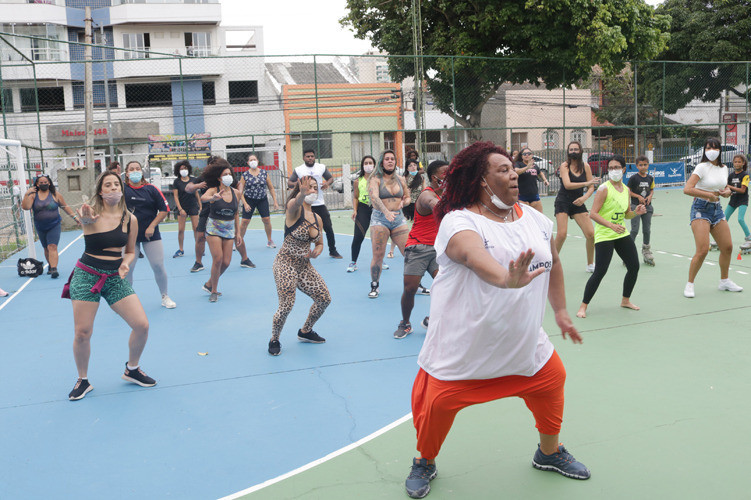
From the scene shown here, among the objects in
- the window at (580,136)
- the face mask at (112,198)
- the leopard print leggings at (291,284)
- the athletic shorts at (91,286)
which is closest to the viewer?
the athletic shorts at (91,286)

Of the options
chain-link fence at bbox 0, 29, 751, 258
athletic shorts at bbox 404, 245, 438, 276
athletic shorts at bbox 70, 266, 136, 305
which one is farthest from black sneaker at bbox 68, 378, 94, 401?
chain-link fence at bbox 0, 29, 751, 258

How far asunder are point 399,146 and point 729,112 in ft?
55.1

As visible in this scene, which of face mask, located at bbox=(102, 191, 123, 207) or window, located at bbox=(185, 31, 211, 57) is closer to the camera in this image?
face mask, located at bbox=(102, 191, 123, 207)

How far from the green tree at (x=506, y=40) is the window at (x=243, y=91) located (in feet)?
42.9

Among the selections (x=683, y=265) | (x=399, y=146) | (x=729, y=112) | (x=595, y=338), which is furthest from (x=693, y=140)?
(x=595, y=338)

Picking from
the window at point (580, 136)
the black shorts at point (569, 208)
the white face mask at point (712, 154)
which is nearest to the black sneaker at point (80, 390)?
the black shorts at point (569, 208)

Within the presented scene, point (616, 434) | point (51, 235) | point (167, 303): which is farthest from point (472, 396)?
point (51, 235)

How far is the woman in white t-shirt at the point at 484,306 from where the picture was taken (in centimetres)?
326

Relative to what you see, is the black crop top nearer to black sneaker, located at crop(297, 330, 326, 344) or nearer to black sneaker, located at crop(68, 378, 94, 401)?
black sneaker, located at crop(68, 378, 94, 401)

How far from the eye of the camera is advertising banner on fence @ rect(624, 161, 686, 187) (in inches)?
1017

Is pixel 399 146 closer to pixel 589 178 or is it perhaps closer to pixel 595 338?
pixel 589 178

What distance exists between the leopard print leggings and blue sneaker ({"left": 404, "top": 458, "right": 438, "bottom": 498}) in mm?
2904

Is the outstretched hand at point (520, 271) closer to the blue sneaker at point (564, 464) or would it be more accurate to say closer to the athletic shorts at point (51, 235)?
the blue sneaker at point (564, 464)

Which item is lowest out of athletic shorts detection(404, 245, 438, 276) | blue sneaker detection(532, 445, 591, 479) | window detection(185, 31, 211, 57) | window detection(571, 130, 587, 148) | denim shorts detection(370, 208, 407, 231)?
blue sneaker detection(532, 445, 591, 479)
